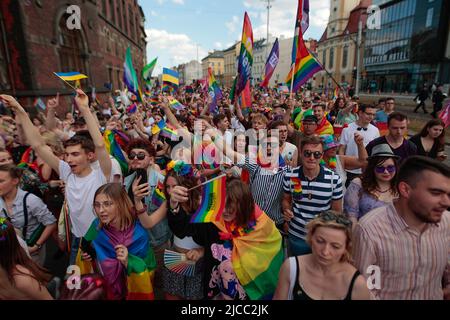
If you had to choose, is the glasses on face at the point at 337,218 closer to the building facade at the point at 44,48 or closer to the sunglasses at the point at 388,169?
the sunglasses at the point at 388,169

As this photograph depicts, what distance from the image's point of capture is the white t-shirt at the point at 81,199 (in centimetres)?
258

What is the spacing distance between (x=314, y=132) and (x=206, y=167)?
2.02 m

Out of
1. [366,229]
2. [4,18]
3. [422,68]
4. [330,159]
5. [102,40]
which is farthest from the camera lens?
[422,68]

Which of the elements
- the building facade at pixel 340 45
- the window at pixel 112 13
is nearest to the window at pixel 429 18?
the building facade at pixel 340 45

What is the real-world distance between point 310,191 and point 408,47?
48008 mm

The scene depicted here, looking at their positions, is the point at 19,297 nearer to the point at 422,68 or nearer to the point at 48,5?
the point at 48,5

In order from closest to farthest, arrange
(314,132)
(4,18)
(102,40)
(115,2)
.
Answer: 1. (314,132)
2. (4,18)
3. (102,40)
4. (115,2)

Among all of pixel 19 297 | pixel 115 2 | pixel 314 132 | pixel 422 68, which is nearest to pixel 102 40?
pixel 115 2

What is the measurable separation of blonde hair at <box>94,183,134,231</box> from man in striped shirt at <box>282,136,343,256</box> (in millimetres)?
1552

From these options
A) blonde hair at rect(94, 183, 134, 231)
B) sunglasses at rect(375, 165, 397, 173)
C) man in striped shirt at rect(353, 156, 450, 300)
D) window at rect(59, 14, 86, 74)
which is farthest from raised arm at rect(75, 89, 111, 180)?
window at rect(59, 14, 86, 74)

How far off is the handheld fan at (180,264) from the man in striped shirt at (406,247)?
1.28m

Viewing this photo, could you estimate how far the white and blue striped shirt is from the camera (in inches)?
97.1
